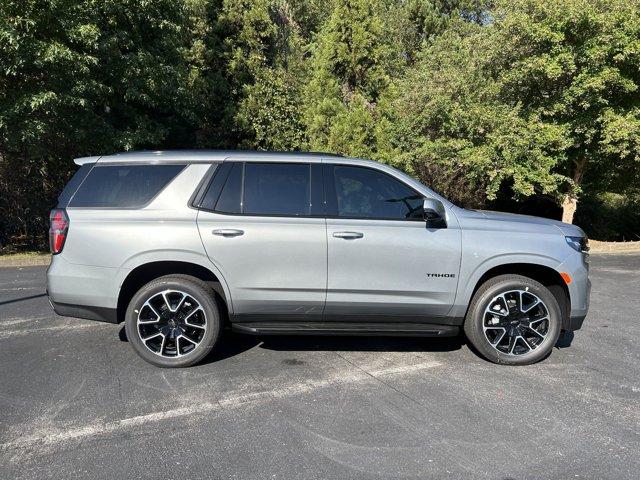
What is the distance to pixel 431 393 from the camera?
4.01 metres

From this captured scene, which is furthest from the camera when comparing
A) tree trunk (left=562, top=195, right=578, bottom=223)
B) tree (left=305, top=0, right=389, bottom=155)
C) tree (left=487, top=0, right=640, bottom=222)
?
tree trunk (left=562, top=195, right=578, bottom=223)

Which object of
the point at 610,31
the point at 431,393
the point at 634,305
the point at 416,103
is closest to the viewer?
the point at 431,393

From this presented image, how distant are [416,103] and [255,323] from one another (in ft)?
35.0

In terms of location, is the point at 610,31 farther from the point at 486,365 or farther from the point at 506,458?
the point at 506,458

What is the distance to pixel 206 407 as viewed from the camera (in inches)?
147

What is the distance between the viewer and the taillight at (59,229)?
443cm

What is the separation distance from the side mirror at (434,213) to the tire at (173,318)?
6.60ft

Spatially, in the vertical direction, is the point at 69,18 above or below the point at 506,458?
above

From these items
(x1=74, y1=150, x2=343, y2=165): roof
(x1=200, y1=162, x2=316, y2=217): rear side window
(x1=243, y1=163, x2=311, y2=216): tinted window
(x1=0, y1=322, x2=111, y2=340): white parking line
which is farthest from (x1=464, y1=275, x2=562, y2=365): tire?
(x1=0, y1=322, x2=111, y2=340): white parking line

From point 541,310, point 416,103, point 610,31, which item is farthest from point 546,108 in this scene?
point 541,310

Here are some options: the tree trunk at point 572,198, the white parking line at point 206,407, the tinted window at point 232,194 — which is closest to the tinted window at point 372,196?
the tinted window at point 232,194

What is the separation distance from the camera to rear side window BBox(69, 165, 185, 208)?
14.8 feet

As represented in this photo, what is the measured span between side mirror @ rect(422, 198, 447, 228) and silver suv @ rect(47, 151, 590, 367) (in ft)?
0.04

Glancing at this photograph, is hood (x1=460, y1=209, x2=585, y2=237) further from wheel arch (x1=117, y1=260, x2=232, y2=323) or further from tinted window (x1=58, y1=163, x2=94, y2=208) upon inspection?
tinted window (x1=58, y1=163, x2=94, y2=208)
